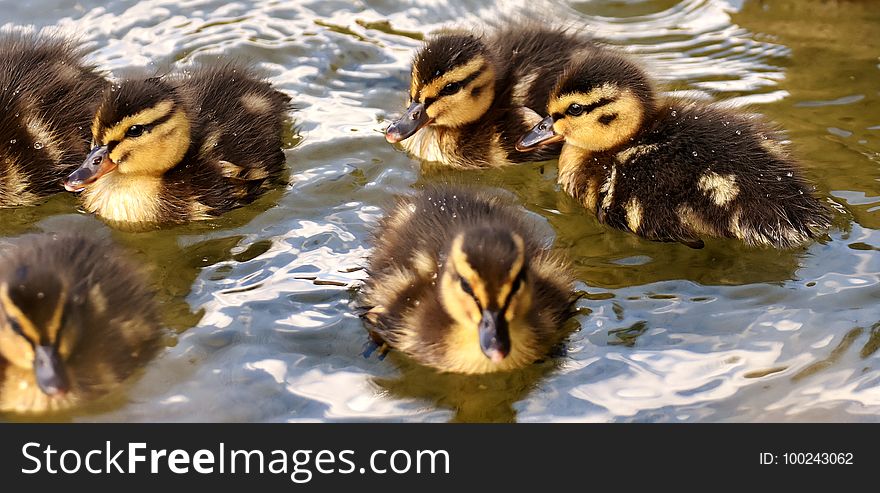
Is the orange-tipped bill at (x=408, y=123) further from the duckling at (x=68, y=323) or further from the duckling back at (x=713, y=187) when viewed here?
the duckling at (x=68, y=323)

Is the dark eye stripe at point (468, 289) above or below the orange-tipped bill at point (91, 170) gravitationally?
above

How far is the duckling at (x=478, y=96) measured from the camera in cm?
454

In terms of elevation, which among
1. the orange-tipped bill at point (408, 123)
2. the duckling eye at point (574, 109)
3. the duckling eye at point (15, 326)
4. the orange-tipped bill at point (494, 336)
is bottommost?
the orange-tipped bill at point (408, 123)

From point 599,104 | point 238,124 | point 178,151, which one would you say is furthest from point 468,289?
point 238,124

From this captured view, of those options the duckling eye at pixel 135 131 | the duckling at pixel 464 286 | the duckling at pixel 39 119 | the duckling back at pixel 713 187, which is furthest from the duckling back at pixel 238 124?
the duckling back at pixel 713 187

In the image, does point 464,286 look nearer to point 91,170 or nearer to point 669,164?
point 669,164

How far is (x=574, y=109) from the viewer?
4.29 m

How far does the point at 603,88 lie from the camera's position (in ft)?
13.8

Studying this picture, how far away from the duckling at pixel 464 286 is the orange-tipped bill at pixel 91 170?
1.05 metres

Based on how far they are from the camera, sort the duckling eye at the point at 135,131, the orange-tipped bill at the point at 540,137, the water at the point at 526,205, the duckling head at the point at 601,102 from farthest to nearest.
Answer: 1. the orange-tipped bill at the point at 540,137
2. the duckling head at the point at 601,102
3. the duckling eye at the point at 135,131
4. the water at the point at 526,205

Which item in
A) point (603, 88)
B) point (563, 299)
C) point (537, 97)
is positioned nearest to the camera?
point (563, 299)

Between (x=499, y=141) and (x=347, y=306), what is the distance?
124 centimetres

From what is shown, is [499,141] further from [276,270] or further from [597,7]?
[597,7]
